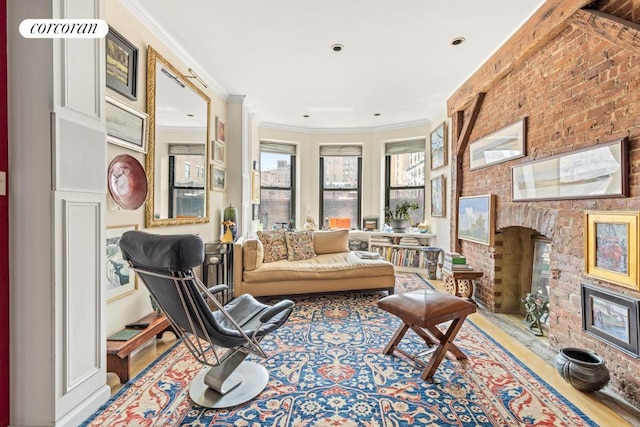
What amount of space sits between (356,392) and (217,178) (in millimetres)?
3171

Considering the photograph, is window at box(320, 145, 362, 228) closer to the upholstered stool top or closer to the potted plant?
the potted plant

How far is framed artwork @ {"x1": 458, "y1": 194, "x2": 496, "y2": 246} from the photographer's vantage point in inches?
131

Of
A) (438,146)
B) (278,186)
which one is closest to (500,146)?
(438,146)

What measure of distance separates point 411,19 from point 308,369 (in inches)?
115

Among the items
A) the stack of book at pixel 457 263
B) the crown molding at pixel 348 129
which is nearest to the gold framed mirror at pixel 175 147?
the crown molding at pixel 348 129

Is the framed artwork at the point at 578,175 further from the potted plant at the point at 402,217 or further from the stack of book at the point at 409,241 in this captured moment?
the potted plant at the point at 402,217

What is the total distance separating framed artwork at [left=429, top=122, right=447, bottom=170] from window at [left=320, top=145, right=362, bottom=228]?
1462mm

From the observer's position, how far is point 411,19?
255cm

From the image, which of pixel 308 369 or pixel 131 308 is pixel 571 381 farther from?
pixel 131 308

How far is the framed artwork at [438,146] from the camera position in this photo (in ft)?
15.1

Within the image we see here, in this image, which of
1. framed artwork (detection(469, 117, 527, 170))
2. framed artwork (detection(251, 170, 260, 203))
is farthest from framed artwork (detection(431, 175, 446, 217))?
framed artwork (detection(251, 170, 260, 203))

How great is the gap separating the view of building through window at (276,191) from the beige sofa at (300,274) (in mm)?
2216

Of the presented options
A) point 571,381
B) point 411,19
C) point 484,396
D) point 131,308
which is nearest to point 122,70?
point 131,308

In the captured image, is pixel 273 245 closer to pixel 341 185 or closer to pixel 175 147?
pixel 175 147
